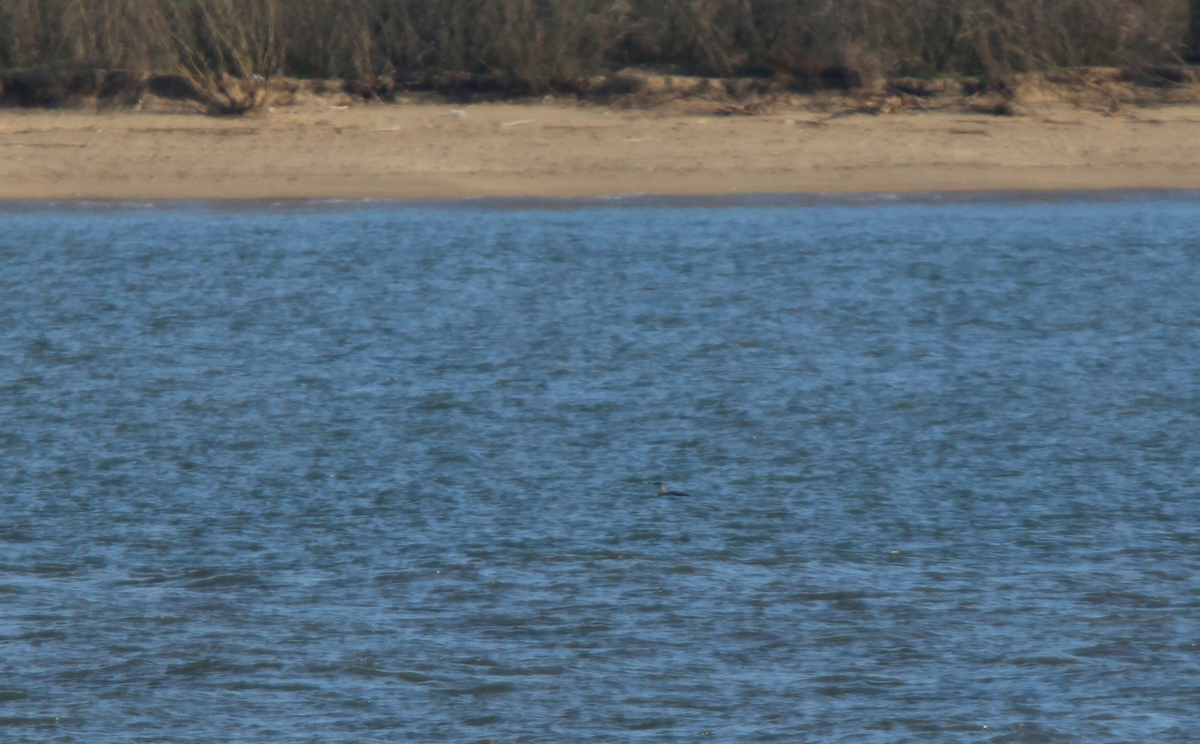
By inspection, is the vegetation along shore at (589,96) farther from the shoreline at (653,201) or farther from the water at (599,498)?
the water at (599,498)

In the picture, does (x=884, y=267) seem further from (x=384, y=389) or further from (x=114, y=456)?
(x=114, y=456)

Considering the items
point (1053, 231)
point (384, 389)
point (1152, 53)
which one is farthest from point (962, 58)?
point (384, 389)

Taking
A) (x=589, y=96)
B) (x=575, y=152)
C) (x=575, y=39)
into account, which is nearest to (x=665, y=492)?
(x=575, y=152)

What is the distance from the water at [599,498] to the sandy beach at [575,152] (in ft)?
7.01

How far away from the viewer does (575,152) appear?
13797 mm

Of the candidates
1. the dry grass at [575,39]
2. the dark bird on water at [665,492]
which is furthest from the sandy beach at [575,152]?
the dark bird on water at [665,492]

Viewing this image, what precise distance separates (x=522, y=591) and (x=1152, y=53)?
12.5m

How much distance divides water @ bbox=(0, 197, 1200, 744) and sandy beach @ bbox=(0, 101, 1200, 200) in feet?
7.01

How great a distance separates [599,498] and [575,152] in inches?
325

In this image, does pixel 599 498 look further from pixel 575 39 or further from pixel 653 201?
pixel 575 39

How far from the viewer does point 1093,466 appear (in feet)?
20.7

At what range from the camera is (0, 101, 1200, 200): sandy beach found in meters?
13.3

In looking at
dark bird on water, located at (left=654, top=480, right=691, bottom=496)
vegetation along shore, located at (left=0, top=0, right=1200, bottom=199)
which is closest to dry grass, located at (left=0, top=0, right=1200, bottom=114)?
vegetation along shore, located at (left=0, top=0, right=1200, bottom=199)

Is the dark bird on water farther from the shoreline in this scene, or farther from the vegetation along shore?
the vegetation along shore
